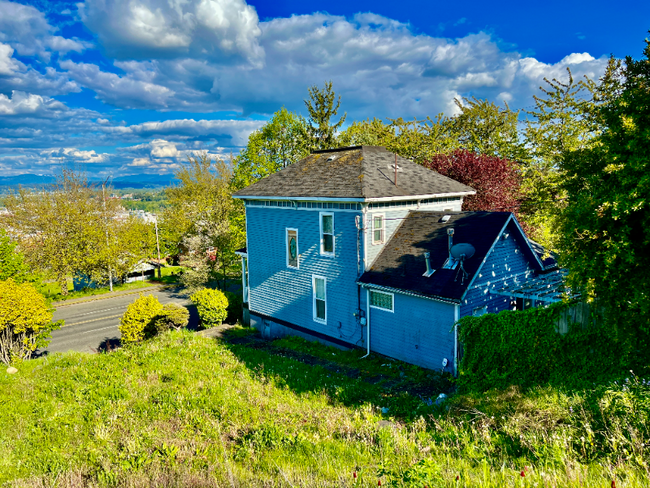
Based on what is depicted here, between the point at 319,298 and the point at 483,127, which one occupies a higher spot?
the point at 483,127

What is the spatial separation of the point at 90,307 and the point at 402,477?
1408 inches

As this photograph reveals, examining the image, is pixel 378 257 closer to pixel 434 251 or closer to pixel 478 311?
pixel 434 251

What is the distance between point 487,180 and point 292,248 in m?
12.1

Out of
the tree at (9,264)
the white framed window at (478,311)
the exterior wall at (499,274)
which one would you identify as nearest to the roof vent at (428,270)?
the exterior wall at (499,274)

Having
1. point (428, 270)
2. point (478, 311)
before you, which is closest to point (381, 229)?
point (428, 270)

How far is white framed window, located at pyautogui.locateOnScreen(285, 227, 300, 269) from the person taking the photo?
19531 millimetres

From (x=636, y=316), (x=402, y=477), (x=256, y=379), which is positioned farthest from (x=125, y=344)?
(x=636, y=316)

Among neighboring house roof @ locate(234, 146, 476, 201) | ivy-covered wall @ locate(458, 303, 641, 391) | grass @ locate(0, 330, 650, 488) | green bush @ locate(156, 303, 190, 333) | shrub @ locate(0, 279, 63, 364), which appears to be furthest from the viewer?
green bush @ locate(156, 303, 190, 333)

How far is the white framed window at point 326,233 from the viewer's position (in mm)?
17641

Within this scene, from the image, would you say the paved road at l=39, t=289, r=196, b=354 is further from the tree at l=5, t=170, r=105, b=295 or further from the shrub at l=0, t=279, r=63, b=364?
the tree at l=5, t=170, r=105, b=295

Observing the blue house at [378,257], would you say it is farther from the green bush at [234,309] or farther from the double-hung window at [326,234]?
the green bush at [234,309]

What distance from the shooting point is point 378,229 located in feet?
55.7

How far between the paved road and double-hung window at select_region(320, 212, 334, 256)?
49.2ft

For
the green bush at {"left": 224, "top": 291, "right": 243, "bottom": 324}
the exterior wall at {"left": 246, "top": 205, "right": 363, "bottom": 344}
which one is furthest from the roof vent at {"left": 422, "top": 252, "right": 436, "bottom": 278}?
the green bush at {"left": 224, "top": 291, "right": 243, "bottom": 324}
